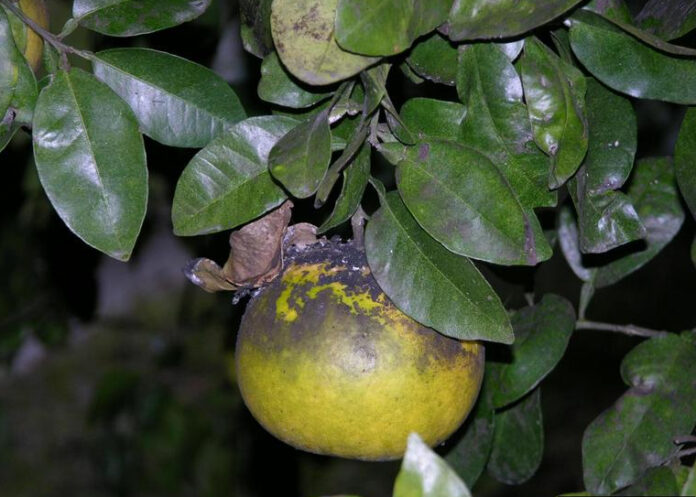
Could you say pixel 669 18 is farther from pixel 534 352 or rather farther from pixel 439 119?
pixel 534 352

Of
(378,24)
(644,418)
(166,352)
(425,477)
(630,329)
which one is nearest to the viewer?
(425,477)

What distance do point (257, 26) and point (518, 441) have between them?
2.10ft

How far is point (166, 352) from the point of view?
2.92 metres

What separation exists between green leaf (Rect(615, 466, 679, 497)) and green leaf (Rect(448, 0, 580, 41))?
35 centimetres

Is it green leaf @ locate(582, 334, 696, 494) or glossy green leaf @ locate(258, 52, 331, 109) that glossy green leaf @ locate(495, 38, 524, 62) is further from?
green leaf @ locate(582, 334, 696, 494)

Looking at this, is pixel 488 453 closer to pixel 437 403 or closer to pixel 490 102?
pixel 437 403

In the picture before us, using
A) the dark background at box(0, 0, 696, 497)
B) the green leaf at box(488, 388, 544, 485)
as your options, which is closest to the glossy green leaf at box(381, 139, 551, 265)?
the dark background at box(0, 0, 696, 497)

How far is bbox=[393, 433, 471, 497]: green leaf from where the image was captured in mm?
589

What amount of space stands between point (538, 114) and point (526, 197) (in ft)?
0.23

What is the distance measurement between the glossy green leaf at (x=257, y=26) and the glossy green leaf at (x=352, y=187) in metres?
0.14

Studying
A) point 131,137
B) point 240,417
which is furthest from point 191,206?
point 240,417

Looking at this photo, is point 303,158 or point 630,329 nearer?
point 303,158

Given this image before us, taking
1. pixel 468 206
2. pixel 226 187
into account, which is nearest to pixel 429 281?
pixel 468 206

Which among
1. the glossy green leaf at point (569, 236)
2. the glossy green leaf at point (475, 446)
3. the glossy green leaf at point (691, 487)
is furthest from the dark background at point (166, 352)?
the glossy green leaf at point (691, 487)
